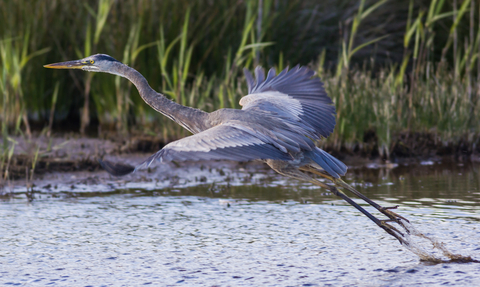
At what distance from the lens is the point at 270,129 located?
4520 millimetres

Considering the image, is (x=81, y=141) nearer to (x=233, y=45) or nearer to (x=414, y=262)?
(x=233, y=45)

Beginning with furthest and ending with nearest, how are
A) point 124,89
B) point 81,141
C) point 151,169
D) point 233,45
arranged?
point 233,45 < point 124,89 < point 81,141 < point 151,169

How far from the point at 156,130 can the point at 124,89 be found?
1030mm

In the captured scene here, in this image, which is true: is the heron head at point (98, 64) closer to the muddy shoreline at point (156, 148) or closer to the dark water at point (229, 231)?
the dark water at point (229, 231)

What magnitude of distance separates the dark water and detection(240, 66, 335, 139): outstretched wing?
0.70 meters

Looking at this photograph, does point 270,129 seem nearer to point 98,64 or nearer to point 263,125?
point 263,125

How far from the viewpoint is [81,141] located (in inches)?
327

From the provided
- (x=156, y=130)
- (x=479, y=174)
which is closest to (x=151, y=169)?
(x=156, y=130)

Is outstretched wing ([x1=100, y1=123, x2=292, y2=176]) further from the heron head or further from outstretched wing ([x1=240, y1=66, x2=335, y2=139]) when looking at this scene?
the heron head

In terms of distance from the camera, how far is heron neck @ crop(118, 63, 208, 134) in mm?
4957

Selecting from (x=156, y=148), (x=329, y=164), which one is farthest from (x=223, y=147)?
(x=156, y=148)

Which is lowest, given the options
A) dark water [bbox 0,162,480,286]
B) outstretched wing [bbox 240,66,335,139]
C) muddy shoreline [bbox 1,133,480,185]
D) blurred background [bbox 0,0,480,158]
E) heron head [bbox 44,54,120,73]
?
dark water [bbox 0,162,480,286]

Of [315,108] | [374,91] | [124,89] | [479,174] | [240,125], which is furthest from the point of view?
[124,89]

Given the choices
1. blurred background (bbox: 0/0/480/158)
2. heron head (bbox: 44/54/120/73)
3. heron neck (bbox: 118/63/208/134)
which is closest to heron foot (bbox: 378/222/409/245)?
heron neck (bbox: 118/63/208/134)
